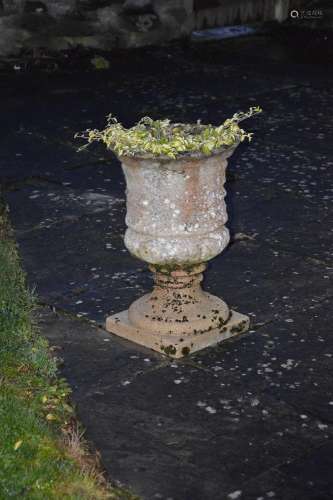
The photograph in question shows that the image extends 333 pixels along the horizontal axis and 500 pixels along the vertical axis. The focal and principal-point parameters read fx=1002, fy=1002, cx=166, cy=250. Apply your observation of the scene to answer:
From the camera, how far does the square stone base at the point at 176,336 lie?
5719mm

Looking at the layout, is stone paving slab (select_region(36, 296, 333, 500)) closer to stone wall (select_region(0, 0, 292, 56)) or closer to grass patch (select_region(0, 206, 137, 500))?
grass patch (select_region(0, 206, 137, 500))

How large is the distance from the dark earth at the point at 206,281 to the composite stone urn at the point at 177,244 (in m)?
0.11

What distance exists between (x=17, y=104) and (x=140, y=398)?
6.32 m

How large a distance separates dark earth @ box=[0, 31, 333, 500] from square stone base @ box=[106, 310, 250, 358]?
0.20ft

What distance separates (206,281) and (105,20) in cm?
696

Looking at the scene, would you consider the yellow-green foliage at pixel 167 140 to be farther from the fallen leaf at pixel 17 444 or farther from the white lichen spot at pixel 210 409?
the fallen leaf at pixel 17 444

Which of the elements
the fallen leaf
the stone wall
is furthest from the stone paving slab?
the stone wall

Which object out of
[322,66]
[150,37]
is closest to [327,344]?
[322,66]

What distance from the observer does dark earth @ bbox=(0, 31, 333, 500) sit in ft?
15.7

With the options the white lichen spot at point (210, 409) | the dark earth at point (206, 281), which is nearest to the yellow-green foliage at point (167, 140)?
the dark earth at point (206, 281)

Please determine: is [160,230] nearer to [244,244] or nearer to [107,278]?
[107,278]

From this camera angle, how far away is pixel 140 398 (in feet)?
17.3
